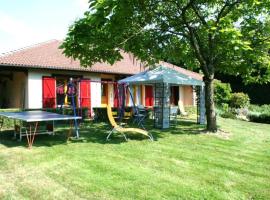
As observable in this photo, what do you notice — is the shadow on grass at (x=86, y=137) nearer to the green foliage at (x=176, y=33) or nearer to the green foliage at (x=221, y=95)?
the green foliage at (x=176, y=33)

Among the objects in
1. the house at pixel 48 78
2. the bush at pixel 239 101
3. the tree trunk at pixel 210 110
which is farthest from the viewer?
the bush at pixel 239 101

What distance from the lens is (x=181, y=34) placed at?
12.8 m

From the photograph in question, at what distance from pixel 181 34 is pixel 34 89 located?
29.4 feet

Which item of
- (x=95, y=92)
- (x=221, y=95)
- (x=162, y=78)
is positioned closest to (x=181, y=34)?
(x=162, y=78)

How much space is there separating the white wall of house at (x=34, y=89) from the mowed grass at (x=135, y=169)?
657cm

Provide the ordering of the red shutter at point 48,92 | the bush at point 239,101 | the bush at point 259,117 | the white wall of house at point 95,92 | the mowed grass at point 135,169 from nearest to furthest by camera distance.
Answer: the mowed grass at point 135,169, the red shutter at point 48,92, the white wall of house at point 95,92, the bush at point 259,117, the bush at point 239,101

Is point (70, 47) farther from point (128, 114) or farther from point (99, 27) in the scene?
point (128, 114)

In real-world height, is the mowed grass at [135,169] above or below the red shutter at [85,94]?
below

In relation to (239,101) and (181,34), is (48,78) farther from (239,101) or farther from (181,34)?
(239,101)

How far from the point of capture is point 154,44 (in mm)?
13281

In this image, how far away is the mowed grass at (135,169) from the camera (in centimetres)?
550

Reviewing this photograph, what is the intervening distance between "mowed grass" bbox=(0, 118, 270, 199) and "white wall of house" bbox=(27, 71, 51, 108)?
6.57m

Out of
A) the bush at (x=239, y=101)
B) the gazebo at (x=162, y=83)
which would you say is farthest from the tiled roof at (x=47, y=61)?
the bush at (x=239, y=101)

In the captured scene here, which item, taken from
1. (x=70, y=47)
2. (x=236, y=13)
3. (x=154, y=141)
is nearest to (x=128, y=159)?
(x=154, y=141)
